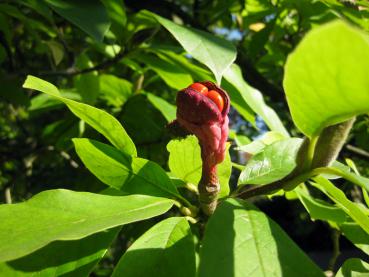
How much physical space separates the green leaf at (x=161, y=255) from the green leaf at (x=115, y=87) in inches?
55.6

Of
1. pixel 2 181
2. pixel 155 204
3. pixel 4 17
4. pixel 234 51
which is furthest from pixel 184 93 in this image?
pixel 2 181

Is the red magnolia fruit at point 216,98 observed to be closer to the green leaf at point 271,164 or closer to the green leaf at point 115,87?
the green leaf at point 271,164

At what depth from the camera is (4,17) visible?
67.1 inches

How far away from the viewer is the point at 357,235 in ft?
3.99

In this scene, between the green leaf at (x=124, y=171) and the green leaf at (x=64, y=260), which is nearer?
the green leaf at (x=64, y=260)

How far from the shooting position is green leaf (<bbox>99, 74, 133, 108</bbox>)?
85.2 inches

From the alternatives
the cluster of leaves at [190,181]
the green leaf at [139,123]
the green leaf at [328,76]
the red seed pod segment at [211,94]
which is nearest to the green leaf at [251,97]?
the cluster of leaves at [190,181]

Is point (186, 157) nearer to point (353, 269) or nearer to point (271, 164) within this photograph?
point (271, 164)

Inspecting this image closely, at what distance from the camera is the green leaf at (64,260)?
81 cm

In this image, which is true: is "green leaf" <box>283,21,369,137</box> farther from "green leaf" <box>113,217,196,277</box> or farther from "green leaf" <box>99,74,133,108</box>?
"green leaf" <box>99,74,133,108</box>

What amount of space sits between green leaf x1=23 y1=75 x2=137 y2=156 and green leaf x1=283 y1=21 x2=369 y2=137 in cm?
37

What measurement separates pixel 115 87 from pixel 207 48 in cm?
117

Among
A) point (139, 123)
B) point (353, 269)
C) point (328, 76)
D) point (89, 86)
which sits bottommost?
point (139, 123)

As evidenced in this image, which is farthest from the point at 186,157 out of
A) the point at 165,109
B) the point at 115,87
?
the point at 115,87
